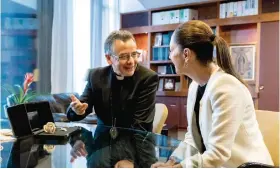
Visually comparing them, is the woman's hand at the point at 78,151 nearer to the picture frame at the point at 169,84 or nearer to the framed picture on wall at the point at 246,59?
the framed picture on wall at the point at 246,59

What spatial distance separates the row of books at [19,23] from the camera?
278 cm

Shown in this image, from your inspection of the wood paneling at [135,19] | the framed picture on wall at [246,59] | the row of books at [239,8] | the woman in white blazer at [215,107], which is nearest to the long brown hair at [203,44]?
the woman in white blazer at [215,107]

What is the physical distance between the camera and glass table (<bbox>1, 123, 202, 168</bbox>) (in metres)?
1.13

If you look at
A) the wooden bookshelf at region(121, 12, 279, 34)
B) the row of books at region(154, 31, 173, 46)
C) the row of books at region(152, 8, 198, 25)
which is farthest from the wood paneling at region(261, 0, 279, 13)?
the row of books at region(154, 31, 173, 46)

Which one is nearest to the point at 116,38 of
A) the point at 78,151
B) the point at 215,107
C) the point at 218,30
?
the point at 78,151

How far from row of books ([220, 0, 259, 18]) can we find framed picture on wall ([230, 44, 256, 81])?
0.48m

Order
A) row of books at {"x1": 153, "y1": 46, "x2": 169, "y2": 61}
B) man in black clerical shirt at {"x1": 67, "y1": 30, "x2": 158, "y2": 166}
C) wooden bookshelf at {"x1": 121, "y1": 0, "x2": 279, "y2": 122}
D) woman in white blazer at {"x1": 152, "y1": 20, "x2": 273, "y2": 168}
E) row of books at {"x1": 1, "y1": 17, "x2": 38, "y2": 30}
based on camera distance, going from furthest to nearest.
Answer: row of books at {"x1": 153, "y1": 46, "x2": 169, "y2": 61}, wooden bookshelf at {"x1": 121, "y1": 0, "x2": 279, "y2": 122}, row of books at {"x1": 1, "y1": 17, "x2": 38, "y2": 30}, man in black clerical shirt at {"x1": 67, "y1": 30, "x2": 158, "y2": 166}, woman in white blazer at {"x1": 152, "y1": 20, "x2": 273, "y2": 168}

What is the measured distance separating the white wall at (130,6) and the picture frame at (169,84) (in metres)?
1.37

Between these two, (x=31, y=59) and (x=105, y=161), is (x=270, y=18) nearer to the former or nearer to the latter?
(x=31, y=59)

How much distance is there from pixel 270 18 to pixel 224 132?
10.7ft

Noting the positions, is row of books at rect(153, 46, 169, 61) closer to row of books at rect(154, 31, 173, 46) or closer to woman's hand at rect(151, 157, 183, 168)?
row of books at rect(154, 31, 173, 46)

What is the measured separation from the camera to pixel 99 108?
1.83 meters

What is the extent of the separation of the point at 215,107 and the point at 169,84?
3543 millimetres

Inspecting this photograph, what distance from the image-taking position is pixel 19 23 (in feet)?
9.78
